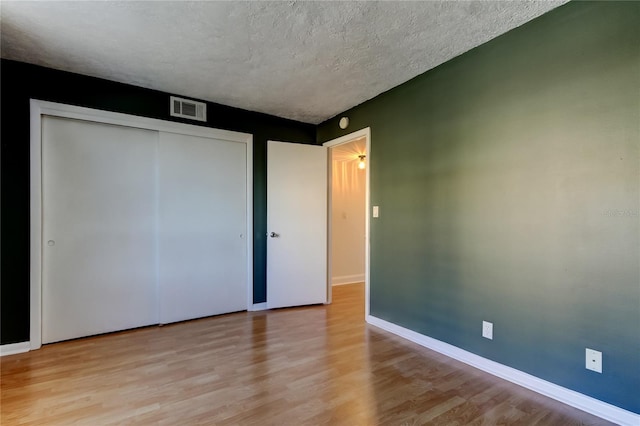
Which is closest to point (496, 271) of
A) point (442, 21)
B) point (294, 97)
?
point (442, 21)

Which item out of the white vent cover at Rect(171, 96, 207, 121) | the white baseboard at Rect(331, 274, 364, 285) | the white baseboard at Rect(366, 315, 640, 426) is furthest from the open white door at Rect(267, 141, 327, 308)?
the white baseboard at Rect(366, 315, 640, 426)

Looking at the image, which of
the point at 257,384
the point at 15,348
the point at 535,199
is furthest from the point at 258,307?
the point at 535,199

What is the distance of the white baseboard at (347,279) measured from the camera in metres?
5.38

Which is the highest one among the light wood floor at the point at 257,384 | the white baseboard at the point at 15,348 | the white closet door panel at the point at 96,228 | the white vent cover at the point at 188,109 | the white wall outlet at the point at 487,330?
Answer: the white vent cover at the point at 188,109

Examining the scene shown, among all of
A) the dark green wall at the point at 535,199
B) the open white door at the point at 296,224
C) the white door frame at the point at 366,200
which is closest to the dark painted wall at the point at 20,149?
the open white door at the point at 296,224

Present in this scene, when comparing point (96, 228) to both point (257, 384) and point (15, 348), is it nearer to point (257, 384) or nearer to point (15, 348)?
point (15, 348)

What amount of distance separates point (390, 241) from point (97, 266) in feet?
9.55

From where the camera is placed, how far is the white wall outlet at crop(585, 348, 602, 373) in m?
1.78

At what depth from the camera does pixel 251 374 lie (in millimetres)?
2232

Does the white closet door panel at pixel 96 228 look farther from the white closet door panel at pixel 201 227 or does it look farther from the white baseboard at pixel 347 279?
the white baseboard at pixel 347 279

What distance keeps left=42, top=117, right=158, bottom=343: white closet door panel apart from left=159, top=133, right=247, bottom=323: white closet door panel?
0.47 feet

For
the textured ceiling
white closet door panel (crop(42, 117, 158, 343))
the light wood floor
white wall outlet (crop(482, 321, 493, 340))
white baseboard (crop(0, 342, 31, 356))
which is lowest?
the light wood floor

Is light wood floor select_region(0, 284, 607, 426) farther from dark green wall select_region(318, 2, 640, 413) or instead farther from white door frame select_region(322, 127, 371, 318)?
white door frame select_region(322, 127, 371, 318)

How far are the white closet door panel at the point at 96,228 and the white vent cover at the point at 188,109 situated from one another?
1.17 feet
